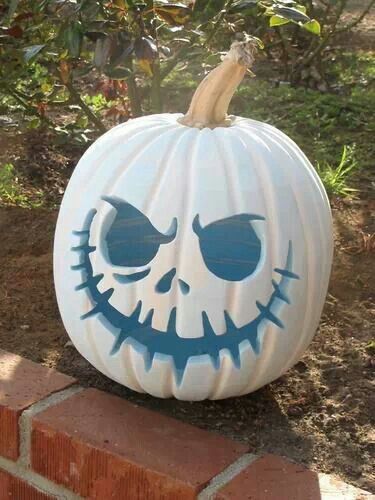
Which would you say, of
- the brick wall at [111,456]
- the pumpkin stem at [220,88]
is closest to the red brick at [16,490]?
the brick wall at [111,456]

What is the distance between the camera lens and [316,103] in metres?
4.79

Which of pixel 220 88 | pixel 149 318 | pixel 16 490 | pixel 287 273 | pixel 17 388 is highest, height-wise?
pixel 220 88

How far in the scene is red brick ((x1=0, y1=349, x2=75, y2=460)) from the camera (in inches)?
89.9

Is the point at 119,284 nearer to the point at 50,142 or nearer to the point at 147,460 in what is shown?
the point at 147,460

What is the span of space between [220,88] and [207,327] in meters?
0.57

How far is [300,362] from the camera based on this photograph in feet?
8.33

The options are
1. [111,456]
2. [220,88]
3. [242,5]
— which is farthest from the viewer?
[242,5]

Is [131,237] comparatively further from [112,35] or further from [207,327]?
[112,35]

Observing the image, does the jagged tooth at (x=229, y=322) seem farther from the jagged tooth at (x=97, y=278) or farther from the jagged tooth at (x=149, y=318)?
the jagged tooth at (x=97, y=278)

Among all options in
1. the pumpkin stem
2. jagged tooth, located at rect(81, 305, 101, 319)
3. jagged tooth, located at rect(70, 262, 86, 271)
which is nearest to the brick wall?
jagged tooth, located at rect(81, 305, 101, 319)

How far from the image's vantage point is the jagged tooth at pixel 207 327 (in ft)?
6.74

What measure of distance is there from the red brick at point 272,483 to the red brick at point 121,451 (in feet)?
0.19

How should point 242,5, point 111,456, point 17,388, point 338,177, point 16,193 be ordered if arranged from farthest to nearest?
1. point 16,193
2. point 338,177
3. point 242,5
4. point 17,388
5. point 111,456

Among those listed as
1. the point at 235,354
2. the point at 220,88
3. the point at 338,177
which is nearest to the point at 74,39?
the point at 220,88
